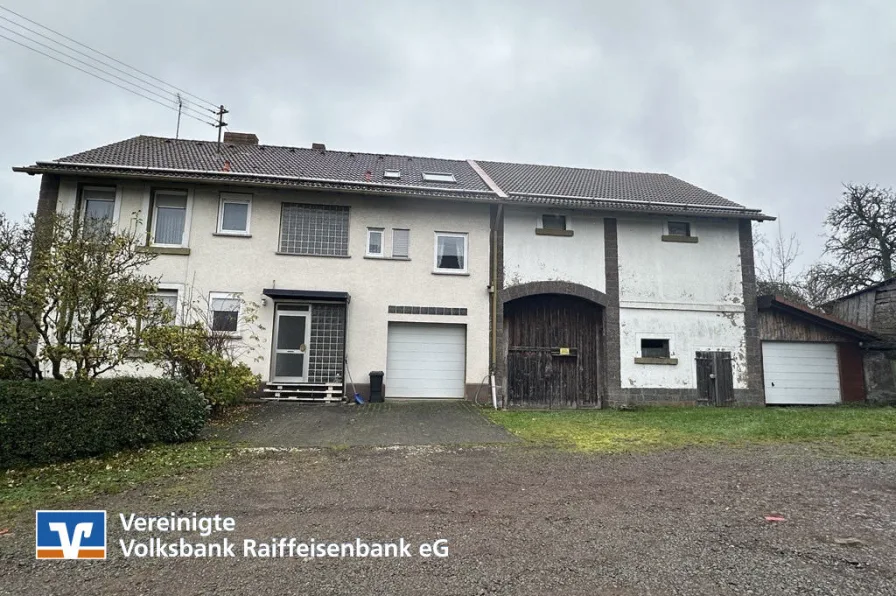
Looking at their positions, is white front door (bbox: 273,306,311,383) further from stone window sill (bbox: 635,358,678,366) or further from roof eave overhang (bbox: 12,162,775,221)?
stone window sill (bbox: 635,358,678,366)

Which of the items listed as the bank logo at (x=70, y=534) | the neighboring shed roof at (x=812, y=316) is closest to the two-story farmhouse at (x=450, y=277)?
the neighboring shed roof at (x=812, y=316)

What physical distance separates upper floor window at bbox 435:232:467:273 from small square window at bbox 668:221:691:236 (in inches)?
247

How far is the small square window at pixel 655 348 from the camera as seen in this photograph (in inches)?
534

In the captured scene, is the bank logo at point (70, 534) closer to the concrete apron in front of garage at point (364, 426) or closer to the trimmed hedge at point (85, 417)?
the trimmed hedge at point (85, 417)

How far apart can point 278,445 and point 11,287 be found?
14.8 feet

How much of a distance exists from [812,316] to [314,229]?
587 inches

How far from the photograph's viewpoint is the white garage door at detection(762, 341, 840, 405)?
46.3 ft

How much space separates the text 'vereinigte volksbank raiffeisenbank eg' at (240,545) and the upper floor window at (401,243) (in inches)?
385

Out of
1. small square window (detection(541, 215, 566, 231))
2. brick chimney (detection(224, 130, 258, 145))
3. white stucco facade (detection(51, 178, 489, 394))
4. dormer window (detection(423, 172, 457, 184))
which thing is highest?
brick chimney (detection(224, 130, 258, 145))

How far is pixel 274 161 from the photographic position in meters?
15.5

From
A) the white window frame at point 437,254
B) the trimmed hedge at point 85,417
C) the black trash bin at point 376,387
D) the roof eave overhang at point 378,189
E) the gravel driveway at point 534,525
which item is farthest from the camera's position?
the white window frame at point 437,254

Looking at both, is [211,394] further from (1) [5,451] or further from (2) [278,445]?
(1) [5,451]

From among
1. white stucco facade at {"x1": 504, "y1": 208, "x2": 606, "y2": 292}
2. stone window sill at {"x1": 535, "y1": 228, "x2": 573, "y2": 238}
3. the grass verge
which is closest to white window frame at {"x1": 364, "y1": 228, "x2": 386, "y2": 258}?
white stucco facade at {"x1": 504, "y1": 208, "x2": 606, "y2": 292}

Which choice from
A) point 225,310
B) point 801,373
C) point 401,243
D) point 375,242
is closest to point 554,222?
point 401,243
